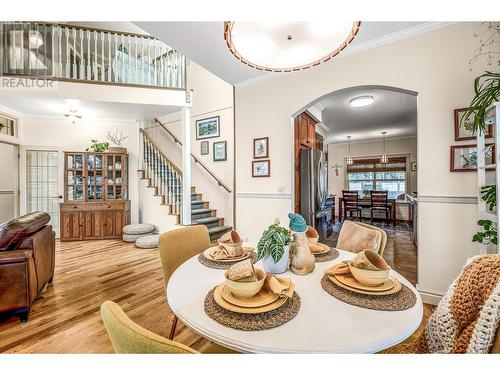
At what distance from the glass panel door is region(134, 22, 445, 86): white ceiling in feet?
14.7

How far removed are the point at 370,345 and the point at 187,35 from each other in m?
2.67

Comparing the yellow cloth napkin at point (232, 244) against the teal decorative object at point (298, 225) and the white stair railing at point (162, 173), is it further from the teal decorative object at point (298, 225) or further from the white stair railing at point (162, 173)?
A: the white stair railing at point (162, 173)

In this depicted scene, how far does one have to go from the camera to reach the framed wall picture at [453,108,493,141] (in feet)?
6.27

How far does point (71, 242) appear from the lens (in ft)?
14.6

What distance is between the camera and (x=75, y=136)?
513cm

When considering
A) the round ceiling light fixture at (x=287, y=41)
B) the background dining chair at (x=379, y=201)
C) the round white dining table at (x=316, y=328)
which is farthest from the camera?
the background dining chair at (x=379, y=201)

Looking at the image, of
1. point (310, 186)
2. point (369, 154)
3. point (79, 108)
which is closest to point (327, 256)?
point (310, 186)

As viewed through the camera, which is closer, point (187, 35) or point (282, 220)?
point (187, 35)

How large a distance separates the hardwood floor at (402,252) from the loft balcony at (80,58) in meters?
4.66

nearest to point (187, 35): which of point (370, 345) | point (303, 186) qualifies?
point (303, 186)

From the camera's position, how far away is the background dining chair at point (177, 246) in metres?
1.45

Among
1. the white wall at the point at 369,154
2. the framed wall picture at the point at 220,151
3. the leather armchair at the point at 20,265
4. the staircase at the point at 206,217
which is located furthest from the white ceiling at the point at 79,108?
the white wall at the point at 369,154

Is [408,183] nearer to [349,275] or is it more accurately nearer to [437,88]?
[437,88]

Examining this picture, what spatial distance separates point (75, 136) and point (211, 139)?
313cm
